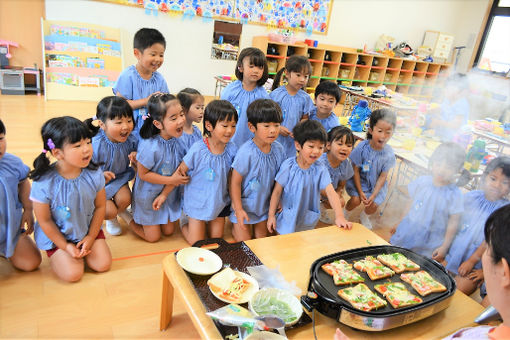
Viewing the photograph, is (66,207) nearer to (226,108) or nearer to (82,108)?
(226,108)

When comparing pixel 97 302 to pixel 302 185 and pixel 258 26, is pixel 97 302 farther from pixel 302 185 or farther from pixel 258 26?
pixel 258 26

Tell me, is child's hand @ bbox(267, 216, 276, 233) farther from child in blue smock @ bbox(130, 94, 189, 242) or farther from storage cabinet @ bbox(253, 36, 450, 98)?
storage cabinet @ bbox(253, 36, 450, 98)

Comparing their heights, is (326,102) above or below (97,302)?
above

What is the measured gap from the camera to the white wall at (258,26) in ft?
16.7

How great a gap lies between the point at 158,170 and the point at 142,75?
77 cm

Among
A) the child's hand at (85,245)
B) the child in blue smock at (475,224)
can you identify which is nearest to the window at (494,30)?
the child in blue smock at (475,224)

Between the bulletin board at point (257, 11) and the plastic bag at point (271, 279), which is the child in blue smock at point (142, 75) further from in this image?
the bulletin board at point (257, 11)

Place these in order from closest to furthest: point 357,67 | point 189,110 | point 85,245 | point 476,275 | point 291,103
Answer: point 85,245
point 476,275
point 189,110
point 291,103
point 357,67

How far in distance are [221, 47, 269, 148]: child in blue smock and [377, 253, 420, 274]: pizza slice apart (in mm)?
1539

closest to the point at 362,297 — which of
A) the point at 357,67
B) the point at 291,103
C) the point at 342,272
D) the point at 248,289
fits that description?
the point at 342,272

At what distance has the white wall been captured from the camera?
510 cm

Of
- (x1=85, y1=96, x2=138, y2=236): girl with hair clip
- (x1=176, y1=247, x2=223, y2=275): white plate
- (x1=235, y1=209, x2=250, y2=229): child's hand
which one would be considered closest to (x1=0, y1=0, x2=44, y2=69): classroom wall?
(x1=85, y1=96, x2=138, y2=236): girl with hair clip

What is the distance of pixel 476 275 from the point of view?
75.0 inches

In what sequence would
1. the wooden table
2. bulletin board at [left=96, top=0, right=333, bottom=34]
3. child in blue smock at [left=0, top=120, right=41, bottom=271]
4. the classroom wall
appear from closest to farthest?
the wooden table < child in blue smock at [left=0, top=120, right=41, bottom=271] < the classroom wall < bulletin board at [left=96, top=0, right=333, bottom=34]
